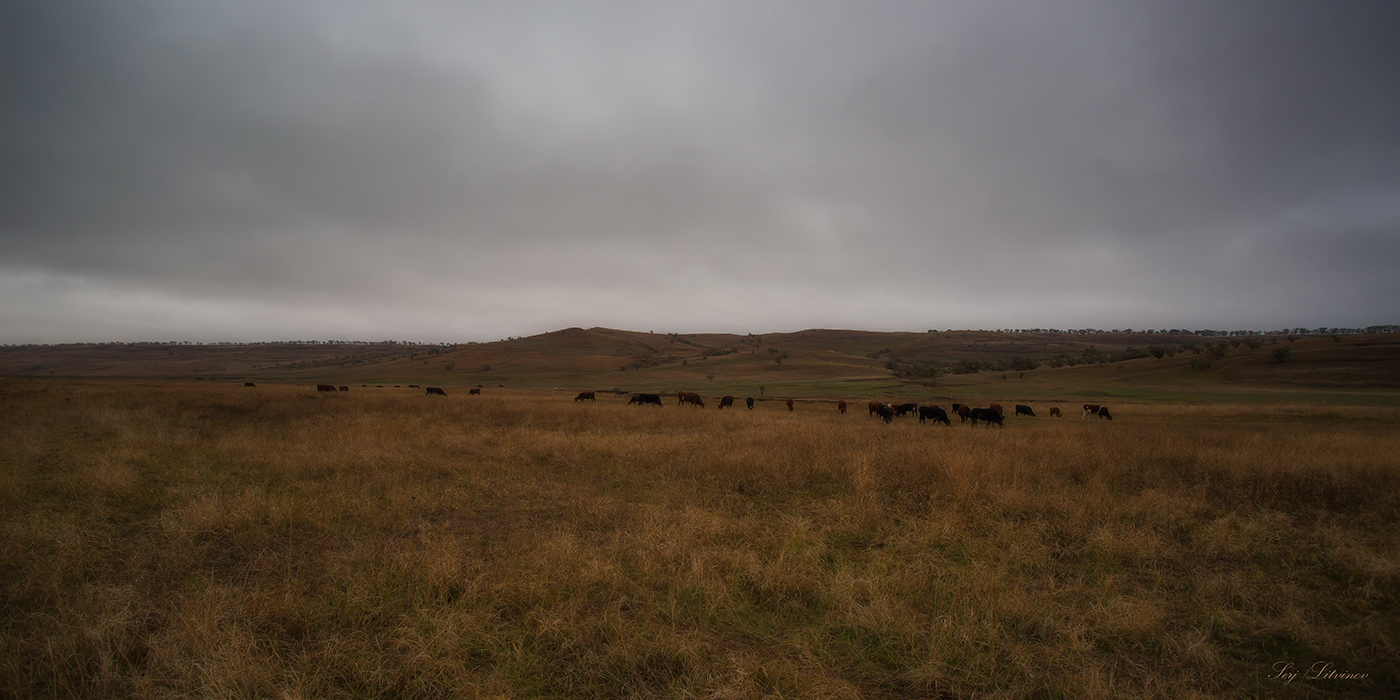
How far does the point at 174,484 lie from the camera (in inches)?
341

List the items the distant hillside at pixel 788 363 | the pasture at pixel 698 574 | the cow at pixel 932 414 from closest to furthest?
the pasture at pixel 698 574, the cow at pixel 932 414, the distant hillside at pixel 788 363

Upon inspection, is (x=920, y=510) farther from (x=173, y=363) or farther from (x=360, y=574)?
(x=173, y=363)

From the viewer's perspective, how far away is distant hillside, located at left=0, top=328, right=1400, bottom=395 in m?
46.9

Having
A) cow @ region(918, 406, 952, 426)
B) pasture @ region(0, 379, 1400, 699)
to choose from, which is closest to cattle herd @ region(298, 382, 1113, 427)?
cow @ region(918, 406, 952, 426)

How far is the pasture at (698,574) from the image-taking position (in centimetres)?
372

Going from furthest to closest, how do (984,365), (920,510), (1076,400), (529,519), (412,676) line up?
1. (984,365)
2. (1076,400)
3. (920,510)
4. (529,519)
5. (412,676)

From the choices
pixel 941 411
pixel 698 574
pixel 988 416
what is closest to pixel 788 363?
pixel 941 411

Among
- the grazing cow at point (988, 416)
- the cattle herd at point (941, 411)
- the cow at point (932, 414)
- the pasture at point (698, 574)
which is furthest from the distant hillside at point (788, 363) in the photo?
the pasture at point (698, 574)

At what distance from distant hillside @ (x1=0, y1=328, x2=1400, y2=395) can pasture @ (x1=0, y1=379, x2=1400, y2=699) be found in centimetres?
3939

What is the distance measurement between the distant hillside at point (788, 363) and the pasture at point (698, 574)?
39.4 m

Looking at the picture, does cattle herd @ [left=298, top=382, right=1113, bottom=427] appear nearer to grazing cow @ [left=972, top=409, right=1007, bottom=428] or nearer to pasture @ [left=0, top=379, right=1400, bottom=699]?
grazing cow @ [left=972, top=409, right=1007, bottom=428]

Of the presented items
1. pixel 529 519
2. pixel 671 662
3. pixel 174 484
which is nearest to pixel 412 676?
pixel 671 662

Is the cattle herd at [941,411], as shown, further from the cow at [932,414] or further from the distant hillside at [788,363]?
the distant hillside at [788,363]

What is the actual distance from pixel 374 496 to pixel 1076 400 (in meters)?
46.5
